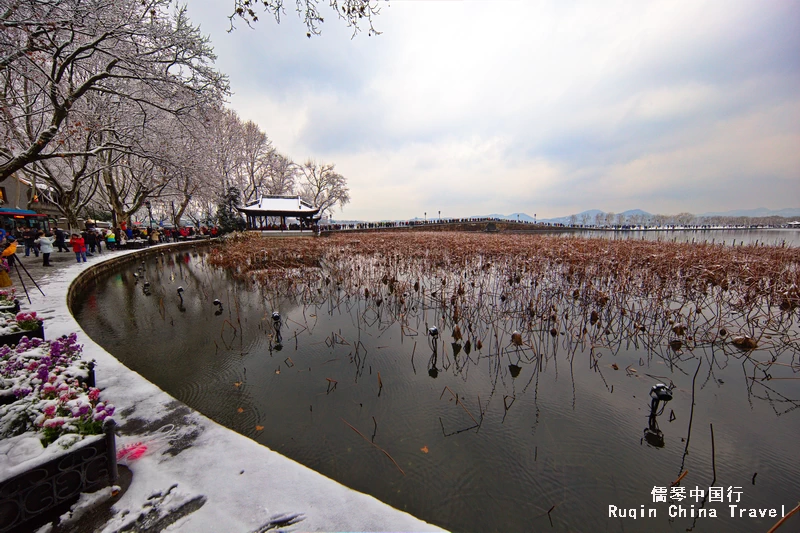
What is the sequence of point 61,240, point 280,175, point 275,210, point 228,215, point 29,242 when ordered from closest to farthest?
point 29,242
point 61,240
point 275,210
point 228,215
point 280,175

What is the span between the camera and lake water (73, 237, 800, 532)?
2.67 m

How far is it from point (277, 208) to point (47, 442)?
1219 inches

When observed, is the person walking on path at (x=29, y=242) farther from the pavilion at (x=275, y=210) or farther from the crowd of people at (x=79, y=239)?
the pavilion at (x=275, y=210)

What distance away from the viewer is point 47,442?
1943mm

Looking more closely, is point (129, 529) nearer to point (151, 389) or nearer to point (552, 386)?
point (151, 389)

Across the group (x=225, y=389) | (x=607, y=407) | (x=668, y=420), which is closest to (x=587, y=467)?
(x=607, y=407)

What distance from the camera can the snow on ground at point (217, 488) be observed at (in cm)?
183

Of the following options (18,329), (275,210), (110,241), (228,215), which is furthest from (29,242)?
(18,329)

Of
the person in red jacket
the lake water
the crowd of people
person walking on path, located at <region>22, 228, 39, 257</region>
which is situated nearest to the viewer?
the lake water

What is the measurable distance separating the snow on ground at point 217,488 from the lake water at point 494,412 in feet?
2.40

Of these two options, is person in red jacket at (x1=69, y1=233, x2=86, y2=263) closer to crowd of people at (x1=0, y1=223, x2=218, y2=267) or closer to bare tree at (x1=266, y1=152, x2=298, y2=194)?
crowd of people at (x1=0, y1=223, x2=218, y2=267)

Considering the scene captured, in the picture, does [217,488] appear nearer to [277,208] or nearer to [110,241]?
[110,241]

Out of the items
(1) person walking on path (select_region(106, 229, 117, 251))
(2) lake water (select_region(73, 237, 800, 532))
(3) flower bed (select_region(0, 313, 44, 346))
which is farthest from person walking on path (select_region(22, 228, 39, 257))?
(3) flower bed (select_region(0, 313, 44, 346))

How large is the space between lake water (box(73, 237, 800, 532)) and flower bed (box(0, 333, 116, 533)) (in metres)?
1.51
